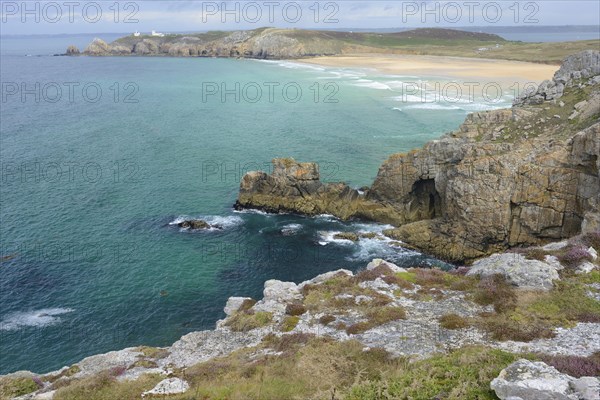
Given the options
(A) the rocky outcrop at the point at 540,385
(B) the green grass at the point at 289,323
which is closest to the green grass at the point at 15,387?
(B) the green grass at the point at 289,323

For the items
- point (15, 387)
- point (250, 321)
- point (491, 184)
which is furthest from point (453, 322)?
point (15, 387)

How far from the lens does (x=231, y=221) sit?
198ft

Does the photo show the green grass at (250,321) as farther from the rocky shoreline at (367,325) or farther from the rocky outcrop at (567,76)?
the rocky outcrop at (567,76)

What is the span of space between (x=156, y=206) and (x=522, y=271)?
160ft

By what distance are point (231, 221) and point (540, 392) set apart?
4802cm

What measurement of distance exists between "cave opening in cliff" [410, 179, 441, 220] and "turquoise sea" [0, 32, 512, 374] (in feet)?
18.5

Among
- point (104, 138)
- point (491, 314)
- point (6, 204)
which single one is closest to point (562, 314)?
point (491, 314)

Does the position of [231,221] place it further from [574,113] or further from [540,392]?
[540,392]

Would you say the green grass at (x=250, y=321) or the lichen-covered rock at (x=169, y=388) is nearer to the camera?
the lichen-covered rock at (x=169, y=388)

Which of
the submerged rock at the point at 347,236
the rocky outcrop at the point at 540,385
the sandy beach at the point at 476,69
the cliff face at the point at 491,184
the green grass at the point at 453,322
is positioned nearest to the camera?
the rocky outcrop at the point at 540,385

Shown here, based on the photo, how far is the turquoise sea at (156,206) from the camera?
136 ft

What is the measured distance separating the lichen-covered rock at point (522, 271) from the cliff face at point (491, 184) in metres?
11.8

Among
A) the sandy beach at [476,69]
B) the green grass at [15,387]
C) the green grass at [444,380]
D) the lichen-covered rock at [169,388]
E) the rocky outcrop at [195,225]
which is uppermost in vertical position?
the sandy beach at [476,69]

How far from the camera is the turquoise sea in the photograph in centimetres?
4150
